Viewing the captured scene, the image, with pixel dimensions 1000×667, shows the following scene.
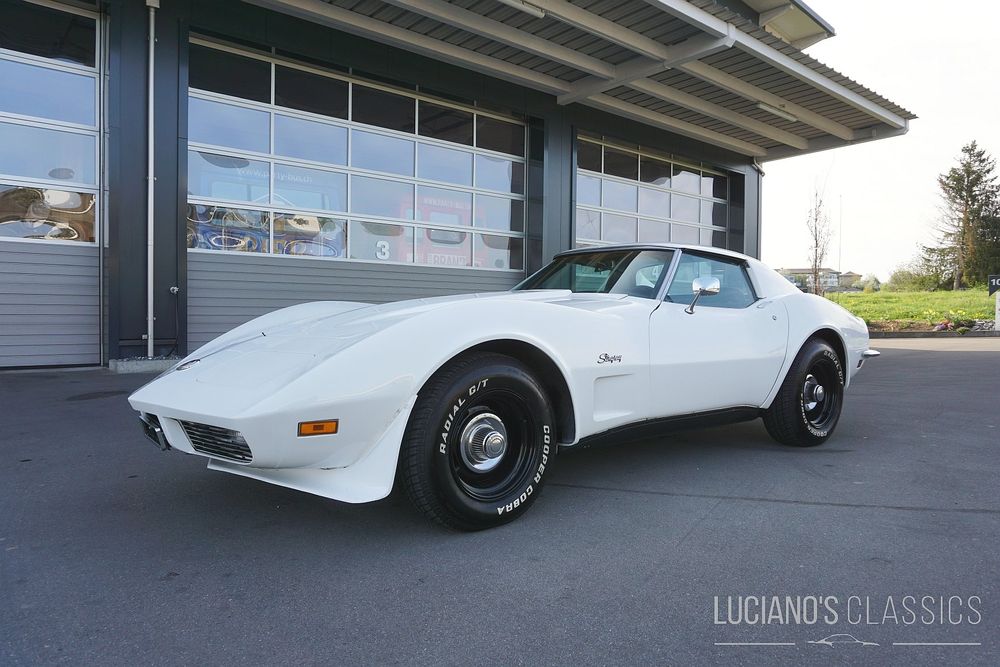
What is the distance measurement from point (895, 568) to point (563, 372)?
4.55 ft

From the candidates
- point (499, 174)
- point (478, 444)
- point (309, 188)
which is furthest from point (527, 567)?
point (499, 174)

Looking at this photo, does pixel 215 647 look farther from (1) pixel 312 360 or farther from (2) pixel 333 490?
(1) pixel 312 360

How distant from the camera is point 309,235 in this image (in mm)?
9086

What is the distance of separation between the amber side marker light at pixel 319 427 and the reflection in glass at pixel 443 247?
8166mm

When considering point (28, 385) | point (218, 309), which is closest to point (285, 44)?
point (218, 309)

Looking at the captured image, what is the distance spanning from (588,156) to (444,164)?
3.44 metres

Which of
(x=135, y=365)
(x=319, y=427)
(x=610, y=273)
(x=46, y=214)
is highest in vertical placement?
(x=46, y=214)

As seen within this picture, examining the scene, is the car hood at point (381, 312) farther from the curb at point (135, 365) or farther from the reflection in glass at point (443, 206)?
the reflection in glass at point (443, 206)

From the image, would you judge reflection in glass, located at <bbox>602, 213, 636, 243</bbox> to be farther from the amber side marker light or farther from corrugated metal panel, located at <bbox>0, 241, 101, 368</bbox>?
the amber side marker light

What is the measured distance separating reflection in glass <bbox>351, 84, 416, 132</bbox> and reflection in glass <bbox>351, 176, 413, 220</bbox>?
90 centimetres

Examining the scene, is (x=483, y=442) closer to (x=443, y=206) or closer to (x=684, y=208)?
(x=443, y=206)

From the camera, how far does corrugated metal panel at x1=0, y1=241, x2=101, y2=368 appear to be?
23.5 feet

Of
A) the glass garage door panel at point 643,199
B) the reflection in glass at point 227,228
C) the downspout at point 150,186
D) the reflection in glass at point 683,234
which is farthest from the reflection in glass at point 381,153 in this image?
the reflection in glass at point 683,234

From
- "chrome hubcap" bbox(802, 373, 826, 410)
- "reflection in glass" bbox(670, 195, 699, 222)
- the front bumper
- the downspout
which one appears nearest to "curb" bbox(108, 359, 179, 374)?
the downspout
